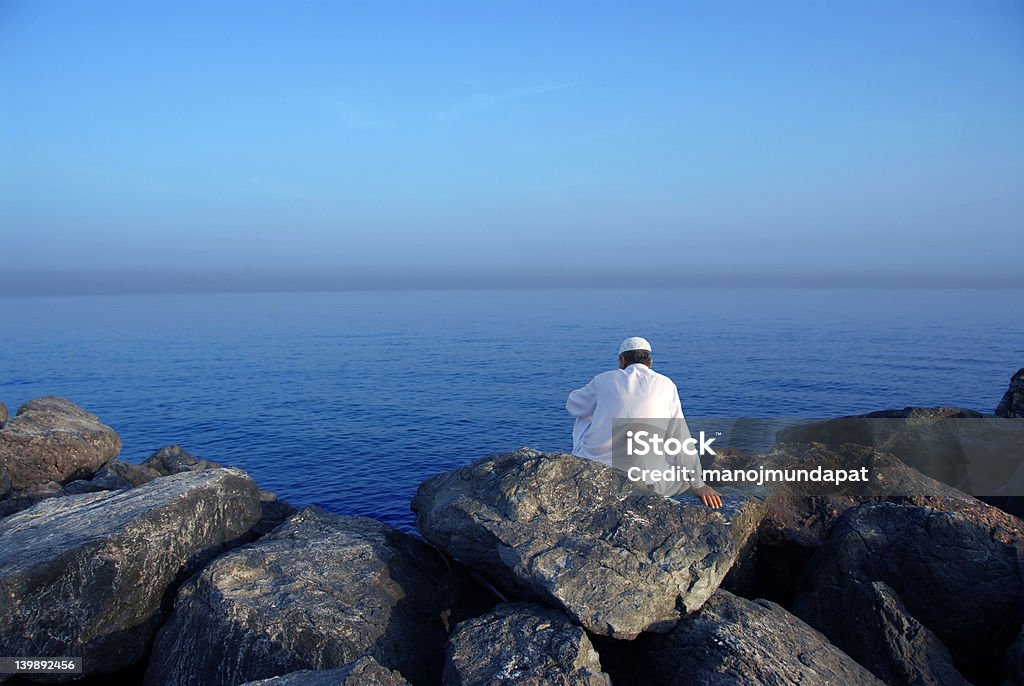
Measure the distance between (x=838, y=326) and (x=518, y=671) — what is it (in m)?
110

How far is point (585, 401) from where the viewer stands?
33.6 ft

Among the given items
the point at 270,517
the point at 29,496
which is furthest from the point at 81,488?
the point at 270,517

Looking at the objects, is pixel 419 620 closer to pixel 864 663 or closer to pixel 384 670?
pixel 384 670

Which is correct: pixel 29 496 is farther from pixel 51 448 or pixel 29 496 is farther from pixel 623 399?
pixel 623 399

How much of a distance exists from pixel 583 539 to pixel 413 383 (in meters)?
46.7

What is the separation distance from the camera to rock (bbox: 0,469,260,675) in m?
9.31

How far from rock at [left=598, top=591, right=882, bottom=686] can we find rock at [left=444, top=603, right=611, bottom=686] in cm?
102

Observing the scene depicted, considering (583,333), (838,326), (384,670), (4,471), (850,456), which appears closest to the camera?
(384,670)

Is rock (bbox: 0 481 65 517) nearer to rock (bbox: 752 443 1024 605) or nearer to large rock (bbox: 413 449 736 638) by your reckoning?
large rock (bbox: 413 449 736 638)

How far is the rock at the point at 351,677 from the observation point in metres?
6.68

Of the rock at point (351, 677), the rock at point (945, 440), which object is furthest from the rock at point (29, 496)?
the rock at point (945, 440)

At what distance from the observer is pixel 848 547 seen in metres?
10.0

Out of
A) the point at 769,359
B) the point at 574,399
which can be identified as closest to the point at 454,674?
the point at 574,399

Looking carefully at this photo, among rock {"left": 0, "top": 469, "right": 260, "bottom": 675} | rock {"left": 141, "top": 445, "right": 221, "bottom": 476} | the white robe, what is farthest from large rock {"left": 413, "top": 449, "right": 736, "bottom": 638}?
rock {"left": 141, "top": 445, "right": 221, "bottom": 476}
